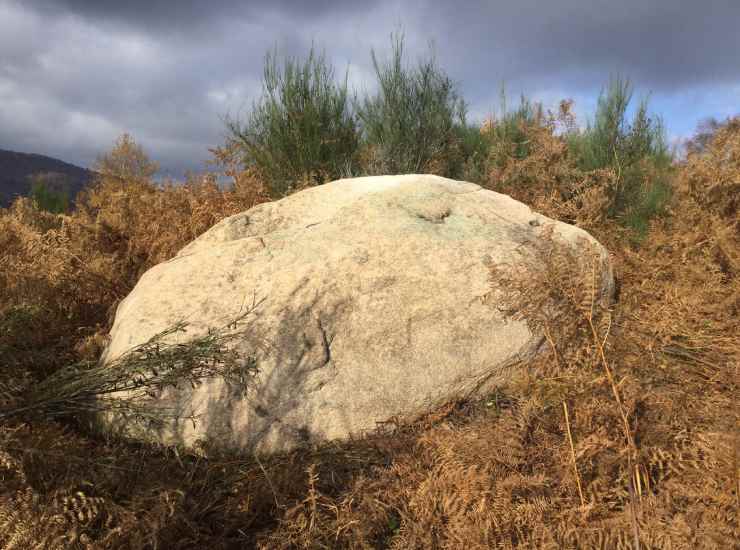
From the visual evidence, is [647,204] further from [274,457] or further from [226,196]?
[274,457]

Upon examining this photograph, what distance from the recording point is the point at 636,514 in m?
2.02

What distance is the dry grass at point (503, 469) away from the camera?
1917 mm

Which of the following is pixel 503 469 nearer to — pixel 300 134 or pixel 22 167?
pixel 300 134

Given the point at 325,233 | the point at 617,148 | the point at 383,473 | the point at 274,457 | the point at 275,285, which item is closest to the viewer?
the point at 383,473

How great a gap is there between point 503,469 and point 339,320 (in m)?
1.21

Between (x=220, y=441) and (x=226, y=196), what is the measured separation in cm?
247

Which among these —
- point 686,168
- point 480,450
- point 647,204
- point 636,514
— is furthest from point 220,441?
point 647,204

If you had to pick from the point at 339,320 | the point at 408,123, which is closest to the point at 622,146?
the point at 408,123

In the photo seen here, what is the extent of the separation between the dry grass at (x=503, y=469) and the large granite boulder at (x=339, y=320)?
0.15 meters

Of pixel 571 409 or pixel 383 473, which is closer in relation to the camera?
pixel 571 409

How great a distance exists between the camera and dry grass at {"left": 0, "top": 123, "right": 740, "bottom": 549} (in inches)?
75.5

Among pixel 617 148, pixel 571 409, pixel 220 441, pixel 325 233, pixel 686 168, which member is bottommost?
pixel 220 441

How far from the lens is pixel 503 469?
2.24 meters

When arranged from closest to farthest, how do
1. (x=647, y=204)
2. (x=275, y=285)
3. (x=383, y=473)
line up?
(x=383, y=473) → (x=275, y=285) → (x=647, y=204)
